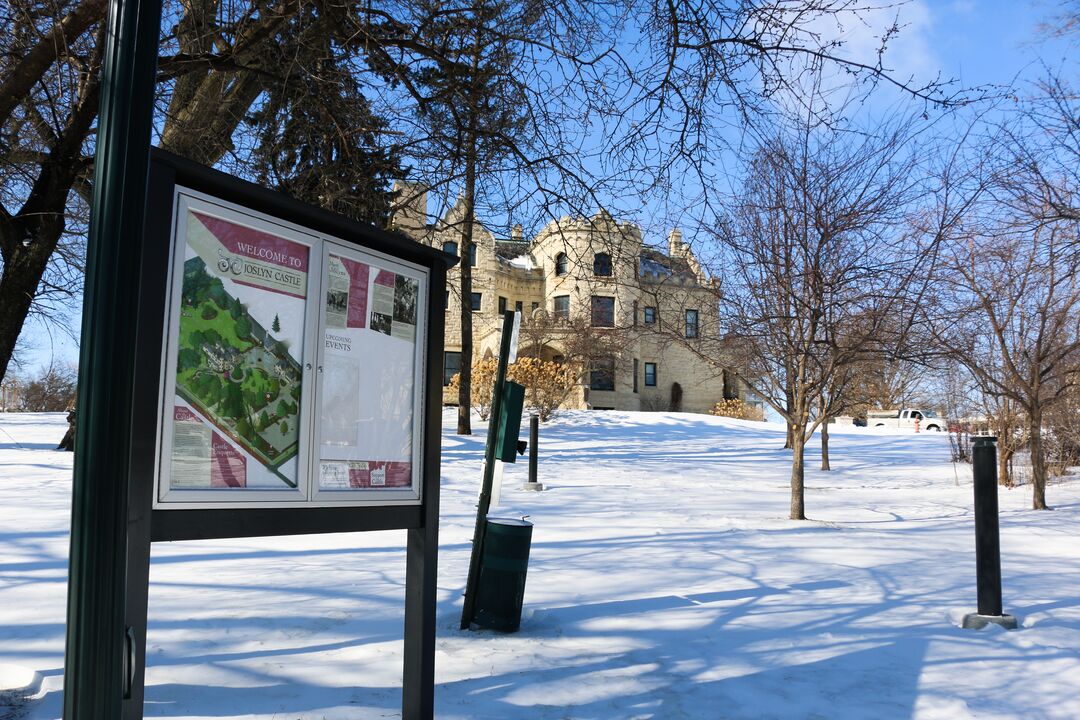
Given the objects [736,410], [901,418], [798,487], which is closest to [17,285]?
[798,487]

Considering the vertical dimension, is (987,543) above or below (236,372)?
below

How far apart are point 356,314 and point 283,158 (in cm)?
407

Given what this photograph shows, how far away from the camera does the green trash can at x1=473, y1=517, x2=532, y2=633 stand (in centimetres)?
581

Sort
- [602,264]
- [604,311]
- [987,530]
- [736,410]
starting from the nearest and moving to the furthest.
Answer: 1. [987,530]
2. [602,264]
3. [604,311]
4. [736,410]

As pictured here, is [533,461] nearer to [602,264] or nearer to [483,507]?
[602,264]

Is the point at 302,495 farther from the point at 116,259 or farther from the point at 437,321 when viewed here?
the point at 116,259

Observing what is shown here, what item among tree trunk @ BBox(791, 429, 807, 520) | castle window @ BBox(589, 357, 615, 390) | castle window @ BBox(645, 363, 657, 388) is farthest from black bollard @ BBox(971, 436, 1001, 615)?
castle window @ BBox(645, 363, 657, 388)

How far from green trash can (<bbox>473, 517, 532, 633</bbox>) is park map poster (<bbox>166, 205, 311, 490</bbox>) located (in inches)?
112

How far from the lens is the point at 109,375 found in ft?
7.07

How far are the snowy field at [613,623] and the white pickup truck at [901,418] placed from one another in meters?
39.8

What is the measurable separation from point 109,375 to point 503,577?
405 cm

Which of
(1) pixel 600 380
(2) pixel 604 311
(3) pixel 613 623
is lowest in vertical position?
(3) pixel 613 623

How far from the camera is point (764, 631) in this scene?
6.00m

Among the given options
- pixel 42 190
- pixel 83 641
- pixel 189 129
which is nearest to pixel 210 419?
pixel 83 641
